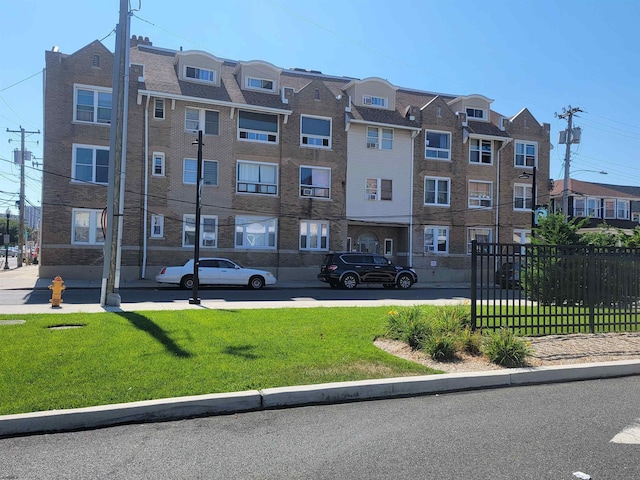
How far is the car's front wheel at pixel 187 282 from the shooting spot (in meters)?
21.6

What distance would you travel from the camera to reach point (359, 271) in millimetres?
24375

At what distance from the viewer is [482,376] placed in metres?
6.62

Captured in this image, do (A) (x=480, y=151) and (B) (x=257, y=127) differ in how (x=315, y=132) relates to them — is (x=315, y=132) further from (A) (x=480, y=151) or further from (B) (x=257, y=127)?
(A) (x=480, y=151)

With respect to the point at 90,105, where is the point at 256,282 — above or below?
below

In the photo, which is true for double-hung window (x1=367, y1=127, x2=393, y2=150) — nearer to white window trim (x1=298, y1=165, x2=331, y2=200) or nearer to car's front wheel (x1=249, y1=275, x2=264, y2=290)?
white window trim (x1=298, y1=165, x2=331, y2=200)

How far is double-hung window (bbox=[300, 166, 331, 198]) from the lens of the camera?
2891cm

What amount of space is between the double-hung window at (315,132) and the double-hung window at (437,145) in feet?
21.8

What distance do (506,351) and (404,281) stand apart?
18.1 metres

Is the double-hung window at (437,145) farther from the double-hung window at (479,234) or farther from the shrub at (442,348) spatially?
the shrub at (442,348)

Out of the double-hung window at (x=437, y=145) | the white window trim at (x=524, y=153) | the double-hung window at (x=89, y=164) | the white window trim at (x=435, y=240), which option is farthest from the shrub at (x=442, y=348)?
the white window trim at (x=524, y=153)

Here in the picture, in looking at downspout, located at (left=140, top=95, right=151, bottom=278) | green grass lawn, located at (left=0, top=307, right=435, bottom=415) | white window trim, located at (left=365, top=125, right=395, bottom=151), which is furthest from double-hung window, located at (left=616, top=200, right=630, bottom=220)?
green grass lawn, located at (left=0, top=307, right=435, bottom=415)

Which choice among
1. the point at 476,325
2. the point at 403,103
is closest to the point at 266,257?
the point at 403,103

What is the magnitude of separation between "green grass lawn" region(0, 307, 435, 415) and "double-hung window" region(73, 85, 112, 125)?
17.0 meters

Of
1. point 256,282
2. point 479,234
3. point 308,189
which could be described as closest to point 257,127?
point 308,189
